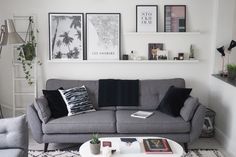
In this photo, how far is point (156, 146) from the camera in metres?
2.95

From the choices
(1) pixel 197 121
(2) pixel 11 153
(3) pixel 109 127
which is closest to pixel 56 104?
(3) pixel 109 127

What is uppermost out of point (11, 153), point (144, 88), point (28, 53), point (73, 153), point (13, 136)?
point (28, 53)

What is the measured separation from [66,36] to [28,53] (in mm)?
604

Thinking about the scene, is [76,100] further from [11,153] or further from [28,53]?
[11,153]

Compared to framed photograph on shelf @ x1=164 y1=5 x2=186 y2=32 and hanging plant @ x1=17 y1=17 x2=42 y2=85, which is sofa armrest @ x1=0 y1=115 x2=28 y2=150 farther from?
framed photograph on shelf @ x1=164 y1=5 x2=186 y2=32

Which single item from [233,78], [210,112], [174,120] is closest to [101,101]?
[174,120]

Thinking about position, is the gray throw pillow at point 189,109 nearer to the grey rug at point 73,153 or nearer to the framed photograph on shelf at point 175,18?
the grey rug at point 73,153

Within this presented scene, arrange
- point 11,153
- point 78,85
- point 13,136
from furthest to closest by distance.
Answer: point 78,85, point 13,136, point 11,153

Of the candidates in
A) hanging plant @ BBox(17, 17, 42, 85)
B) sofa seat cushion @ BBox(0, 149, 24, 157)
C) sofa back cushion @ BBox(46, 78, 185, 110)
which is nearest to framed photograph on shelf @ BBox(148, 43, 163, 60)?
sofa back cushion @ BBox(46, 78, 185, 110)

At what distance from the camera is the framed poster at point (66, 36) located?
4480mm

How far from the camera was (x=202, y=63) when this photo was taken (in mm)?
4648

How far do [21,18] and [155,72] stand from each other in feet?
7.09

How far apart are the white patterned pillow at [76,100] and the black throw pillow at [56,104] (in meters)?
0.05

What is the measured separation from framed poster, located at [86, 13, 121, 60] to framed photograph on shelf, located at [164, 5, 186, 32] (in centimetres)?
73
